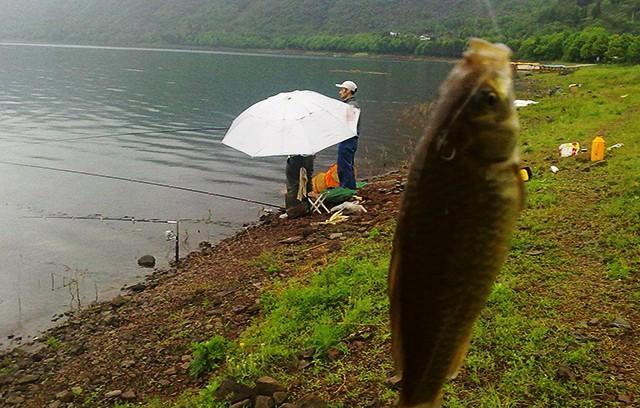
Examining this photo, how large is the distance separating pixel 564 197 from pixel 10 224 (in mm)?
12694

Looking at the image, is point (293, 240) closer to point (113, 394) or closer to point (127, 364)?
point (127, 364)

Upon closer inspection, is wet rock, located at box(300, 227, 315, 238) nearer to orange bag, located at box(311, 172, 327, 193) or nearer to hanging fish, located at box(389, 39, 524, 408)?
orange bag, located at box(311, 172, 327, 193)

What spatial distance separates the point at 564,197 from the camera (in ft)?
31.7

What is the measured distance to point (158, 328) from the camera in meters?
8.38

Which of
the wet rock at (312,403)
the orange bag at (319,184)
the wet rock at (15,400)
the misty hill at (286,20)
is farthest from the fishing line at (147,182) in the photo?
the misty hill at (286,20)

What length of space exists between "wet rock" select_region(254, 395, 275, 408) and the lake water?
5913 millimetres

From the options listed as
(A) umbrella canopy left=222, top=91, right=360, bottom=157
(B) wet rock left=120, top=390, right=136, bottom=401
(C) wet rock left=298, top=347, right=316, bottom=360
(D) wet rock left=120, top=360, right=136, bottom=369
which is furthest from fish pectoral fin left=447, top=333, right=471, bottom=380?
(A) umbrella canopy left=222, top=91, right=360, bottom=157

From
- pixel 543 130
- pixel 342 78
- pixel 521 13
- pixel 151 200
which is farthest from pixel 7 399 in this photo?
pixel 521 13

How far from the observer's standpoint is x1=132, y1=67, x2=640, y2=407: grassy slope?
16.2 feet

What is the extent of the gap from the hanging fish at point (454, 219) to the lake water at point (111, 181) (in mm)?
9457

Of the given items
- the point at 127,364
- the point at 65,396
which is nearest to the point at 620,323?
the point at 127,364

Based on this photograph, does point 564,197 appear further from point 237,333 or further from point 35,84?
point 35,84

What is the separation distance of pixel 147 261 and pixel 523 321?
8702 millimetres

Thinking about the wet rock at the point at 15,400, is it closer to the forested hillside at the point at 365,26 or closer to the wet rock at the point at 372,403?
the wet rock at the point at 372,403
